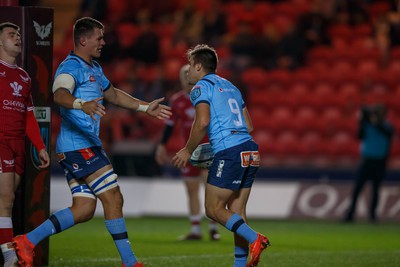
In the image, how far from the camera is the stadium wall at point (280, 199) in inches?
699

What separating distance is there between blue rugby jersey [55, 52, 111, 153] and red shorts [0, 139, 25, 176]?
399 millimetres

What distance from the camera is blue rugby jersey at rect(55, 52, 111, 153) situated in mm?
8617

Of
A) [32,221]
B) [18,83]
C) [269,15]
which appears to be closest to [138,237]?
[32,221]

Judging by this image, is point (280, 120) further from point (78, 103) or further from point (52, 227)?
point (78, 103)

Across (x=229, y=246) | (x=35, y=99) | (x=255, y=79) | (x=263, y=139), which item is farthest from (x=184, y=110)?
(x=255, y=79)

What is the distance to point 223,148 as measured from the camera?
857cm

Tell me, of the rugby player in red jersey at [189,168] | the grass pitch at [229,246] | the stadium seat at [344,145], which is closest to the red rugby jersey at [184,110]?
the rugby player in red jersey at [189,168]

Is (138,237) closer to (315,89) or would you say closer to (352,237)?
(352,237)

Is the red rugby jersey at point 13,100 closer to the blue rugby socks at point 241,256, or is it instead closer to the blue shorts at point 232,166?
the blue shorts at point 232,166

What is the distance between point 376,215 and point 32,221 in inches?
371

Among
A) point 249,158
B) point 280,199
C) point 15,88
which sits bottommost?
point 280,199

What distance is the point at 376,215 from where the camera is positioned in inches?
691

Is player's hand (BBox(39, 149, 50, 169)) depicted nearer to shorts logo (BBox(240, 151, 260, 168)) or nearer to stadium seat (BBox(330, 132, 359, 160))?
shorts logo (BBox(240, 151, 260, 168))

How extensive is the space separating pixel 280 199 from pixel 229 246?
5.52 meters
